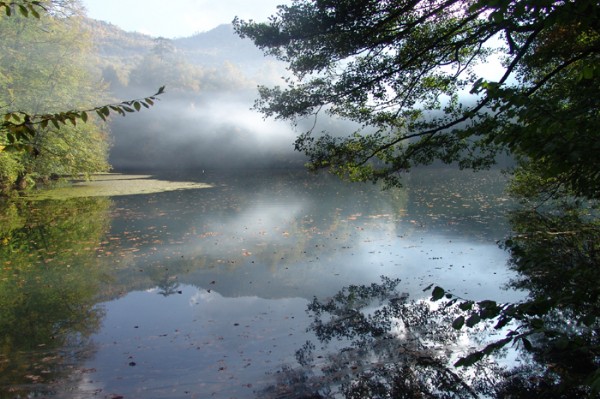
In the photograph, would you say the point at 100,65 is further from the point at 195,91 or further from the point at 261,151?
the point at 261,151

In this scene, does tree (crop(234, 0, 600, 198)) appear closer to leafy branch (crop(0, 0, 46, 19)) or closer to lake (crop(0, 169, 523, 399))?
lake (crop(0, 169, 523, 399))

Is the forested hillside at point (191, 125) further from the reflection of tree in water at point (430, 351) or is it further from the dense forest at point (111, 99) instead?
the reflection of tree in water at point (430, 351)

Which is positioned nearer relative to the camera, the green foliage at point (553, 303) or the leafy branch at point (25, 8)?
the green foliage at point (553, 303)

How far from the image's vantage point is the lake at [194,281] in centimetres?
496

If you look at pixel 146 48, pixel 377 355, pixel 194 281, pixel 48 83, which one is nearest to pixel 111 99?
pixel 48 83

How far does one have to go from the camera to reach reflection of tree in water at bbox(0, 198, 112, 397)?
4.95m

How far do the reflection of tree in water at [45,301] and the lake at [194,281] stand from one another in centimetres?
3

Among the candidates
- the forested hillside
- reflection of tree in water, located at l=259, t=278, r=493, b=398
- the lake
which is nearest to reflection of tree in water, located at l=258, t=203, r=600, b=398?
reflection of tree in water, located at l=259, t=278, r=493, b=398

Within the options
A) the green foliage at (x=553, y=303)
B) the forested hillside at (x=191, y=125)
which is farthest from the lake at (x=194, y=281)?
the forested hillside at (x=191, y=125)

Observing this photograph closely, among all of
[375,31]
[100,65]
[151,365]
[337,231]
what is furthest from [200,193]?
[100,65]

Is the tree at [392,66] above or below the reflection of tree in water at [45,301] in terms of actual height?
above

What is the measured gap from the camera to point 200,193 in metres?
26.2

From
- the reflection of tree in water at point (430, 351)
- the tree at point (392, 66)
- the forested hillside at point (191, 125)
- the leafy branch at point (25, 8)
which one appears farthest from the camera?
the forested hillside at point (191, 125)

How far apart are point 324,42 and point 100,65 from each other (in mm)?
86710
